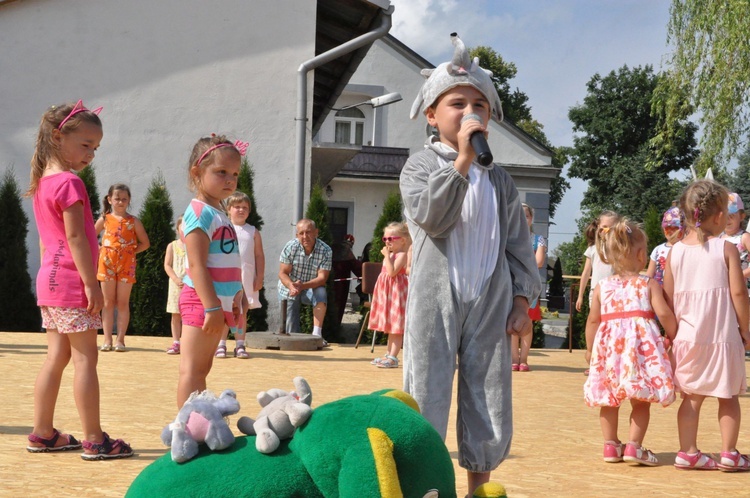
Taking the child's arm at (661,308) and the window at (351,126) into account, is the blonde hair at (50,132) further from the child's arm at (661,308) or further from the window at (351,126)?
the window at (351,126)

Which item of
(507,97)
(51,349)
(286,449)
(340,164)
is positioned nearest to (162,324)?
(340,164)

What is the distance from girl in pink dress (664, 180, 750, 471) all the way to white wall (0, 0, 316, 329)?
443 inches

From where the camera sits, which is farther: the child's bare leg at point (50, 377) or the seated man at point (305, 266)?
the seated man at point (305, 266)

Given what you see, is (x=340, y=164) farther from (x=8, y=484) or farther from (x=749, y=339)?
(x=8, y=484)

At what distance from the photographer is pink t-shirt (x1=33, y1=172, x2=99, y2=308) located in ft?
15.9

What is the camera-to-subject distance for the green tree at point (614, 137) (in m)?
53.5

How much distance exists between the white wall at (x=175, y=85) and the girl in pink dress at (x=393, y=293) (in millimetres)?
5514

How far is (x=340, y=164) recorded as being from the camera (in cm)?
2130

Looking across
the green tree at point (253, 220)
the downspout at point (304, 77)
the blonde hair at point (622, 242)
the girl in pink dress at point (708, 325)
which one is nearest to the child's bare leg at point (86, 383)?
the blonde hair at point (622, 242)

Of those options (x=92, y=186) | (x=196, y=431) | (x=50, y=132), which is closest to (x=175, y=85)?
(x=92, y=186)

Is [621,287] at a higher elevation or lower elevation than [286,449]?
higher

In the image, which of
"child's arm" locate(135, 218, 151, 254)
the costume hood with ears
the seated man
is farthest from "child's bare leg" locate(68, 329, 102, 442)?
the seated man

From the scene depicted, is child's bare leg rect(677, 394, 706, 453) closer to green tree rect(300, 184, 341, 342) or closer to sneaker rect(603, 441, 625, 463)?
sneaker rect(603, 441, 625, 463)

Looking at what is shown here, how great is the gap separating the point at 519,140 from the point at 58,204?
104 ft
